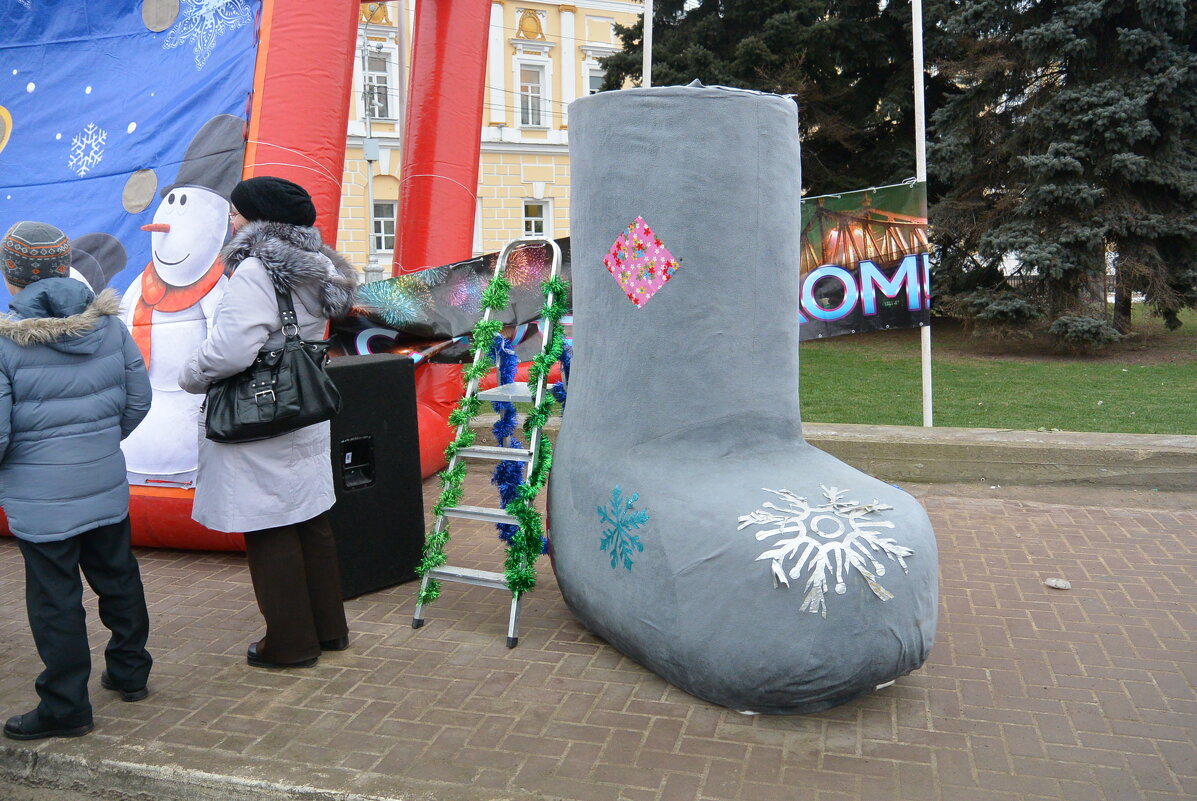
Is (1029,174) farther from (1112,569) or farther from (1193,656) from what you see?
(1193,656)

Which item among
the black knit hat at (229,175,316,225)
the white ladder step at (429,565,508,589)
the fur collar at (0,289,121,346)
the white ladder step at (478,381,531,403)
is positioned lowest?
the white ladder step at (429,565,508,589)

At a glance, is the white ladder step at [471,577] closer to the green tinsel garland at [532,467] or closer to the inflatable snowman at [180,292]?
the green tinsel garland at [532,467]

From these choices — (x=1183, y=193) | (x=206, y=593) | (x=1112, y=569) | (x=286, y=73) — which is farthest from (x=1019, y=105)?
(x=206, y=593)

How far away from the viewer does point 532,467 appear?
4.73m

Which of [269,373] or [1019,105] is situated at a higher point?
[1019,105]

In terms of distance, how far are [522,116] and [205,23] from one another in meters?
30.4

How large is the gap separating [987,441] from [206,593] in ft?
17.8

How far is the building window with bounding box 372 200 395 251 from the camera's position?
34062mm

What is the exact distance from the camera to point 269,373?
3.98m

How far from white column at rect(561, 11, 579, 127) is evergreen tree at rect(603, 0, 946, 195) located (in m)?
15.1

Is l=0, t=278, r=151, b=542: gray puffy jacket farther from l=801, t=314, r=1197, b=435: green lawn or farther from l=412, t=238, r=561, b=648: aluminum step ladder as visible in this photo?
l=801, t=314, r=1197, b=435: green lawn

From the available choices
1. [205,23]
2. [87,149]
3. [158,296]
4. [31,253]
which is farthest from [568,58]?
[31,253]

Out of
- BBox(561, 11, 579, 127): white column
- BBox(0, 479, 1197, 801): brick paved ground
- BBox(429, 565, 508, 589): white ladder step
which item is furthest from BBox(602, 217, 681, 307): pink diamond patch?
BBox(561, 11, 579, 127): white column

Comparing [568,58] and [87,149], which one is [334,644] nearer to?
[87,149]
